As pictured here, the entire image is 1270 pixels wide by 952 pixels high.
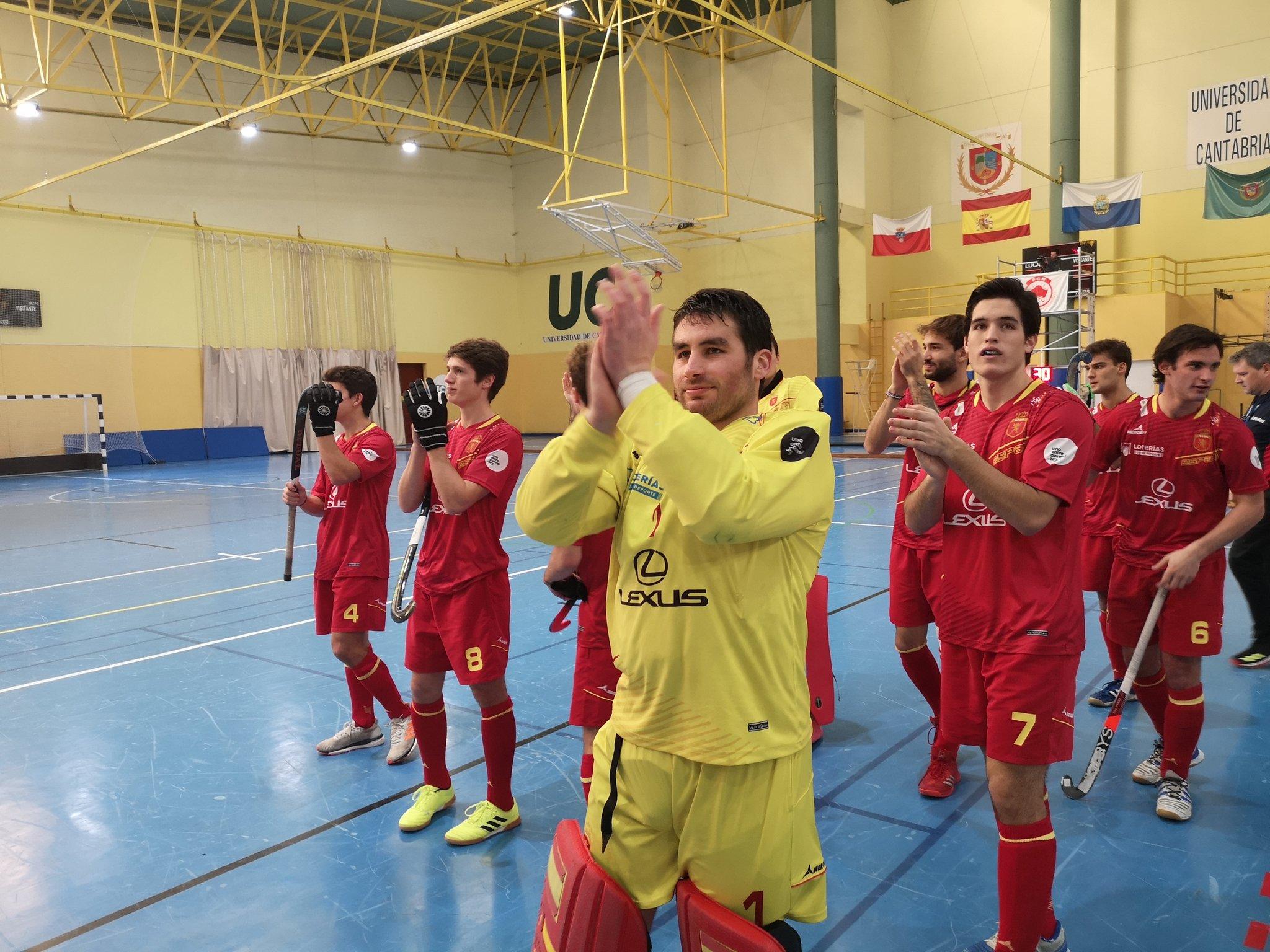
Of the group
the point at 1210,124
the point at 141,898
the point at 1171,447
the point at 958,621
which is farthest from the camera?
the point at 1210,124

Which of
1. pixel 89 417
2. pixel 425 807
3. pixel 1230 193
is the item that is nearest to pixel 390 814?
pixel 425 807

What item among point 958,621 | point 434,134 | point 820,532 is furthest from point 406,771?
point 434,134

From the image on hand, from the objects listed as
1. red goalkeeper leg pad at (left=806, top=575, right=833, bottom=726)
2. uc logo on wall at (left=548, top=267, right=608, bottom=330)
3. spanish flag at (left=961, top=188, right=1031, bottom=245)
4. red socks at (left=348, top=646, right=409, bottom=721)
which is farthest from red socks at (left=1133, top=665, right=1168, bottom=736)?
uc logo on wall at (left=548, top=267, right=608, bottom=330)

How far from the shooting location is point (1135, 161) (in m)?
20.6

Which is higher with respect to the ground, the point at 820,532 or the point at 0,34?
the point at 0,34

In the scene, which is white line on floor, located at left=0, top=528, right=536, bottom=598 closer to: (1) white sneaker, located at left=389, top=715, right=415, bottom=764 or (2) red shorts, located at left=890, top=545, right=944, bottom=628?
(1) white sneaker, located at left=389, top=715, right=415, bottom=764

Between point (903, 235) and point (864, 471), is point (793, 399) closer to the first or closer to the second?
point (864, 471)

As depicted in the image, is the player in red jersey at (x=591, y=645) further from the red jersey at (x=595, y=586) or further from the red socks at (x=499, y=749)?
the red socks at (x=499, y=749)

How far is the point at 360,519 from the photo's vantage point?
4.43m

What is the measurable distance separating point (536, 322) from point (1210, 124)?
62.1 feet

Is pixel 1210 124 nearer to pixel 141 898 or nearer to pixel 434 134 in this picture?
pixel 434 134

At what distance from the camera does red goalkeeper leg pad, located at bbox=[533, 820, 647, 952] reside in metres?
1.79

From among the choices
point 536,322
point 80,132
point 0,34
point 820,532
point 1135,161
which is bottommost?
point 820,532

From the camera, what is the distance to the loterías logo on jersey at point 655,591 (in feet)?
5.97
